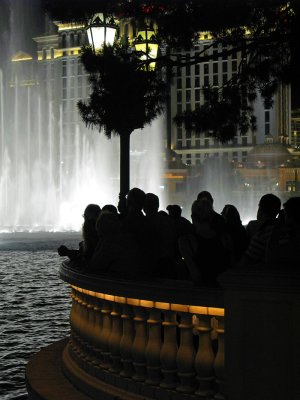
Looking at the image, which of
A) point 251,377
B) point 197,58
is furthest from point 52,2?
point 251,377

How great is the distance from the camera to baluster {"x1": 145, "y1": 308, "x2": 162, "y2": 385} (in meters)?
5.28

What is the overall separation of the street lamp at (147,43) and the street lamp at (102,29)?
1.58ft

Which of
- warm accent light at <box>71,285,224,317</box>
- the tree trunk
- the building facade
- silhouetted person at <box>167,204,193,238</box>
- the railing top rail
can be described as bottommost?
warm accent light at <box>71,285,224,317</box>

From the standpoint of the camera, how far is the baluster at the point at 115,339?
5.69 meters

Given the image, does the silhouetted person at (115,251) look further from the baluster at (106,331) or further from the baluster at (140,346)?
the baluster at (140,346)

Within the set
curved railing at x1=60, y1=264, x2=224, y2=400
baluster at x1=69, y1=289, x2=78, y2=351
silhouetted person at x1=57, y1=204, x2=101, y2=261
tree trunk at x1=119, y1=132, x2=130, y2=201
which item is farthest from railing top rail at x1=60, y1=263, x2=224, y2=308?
tree trunk at x1=119, y1=132, x2=130, y2=201

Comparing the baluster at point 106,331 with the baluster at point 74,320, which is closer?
the baluster at point 106,331

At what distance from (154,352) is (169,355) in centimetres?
15

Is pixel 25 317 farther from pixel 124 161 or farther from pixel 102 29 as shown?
pixel 102 29

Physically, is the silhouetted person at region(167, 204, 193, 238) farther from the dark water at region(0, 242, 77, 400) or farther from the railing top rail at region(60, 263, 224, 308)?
the railing top rail at region(60, 263, 224, 308)

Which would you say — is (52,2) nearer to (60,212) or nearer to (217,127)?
(217,127)

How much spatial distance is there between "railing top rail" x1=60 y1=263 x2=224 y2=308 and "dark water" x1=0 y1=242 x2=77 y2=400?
2.55 metres

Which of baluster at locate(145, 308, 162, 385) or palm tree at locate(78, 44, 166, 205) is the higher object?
palm tree at locate(78, 44, 166, 205)

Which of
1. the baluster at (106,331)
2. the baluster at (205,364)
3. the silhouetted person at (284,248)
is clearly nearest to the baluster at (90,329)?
the baluster at (106,331)
